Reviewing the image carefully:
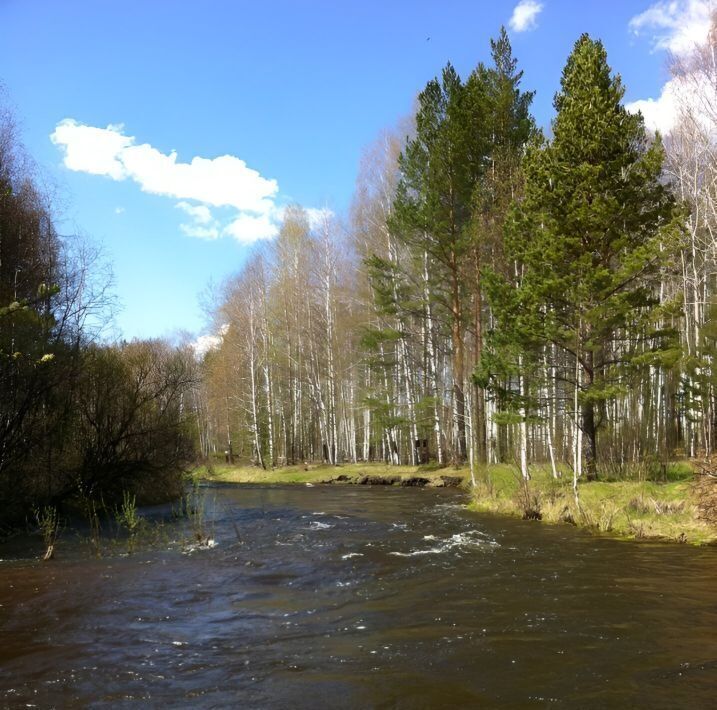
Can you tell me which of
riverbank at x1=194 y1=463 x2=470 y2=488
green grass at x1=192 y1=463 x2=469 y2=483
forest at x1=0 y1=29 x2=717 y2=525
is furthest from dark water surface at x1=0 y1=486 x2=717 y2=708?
green grass at x1=192 y1=463 x2=469 y2=483

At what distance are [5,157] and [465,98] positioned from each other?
1519cm

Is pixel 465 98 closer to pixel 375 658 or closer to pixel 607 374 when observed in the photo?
pixel 607 374

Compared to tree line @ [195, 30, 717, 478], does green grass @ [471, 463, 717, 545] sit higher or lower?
lower


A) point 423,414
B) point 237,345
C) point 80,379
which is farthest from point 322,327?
point 80,379

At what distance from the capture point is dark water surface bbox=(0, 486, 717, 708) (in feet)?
15.3

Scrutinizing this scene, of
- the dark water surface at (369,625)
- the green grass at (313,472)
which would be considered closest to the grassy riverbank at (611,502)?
the dark water surface at (369,625)

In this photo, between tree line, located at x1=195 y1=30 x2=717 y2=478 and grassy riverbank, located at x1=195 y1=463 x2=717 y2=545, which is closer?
grassy riverbank, located at x1=195 y1=463 x2=717 y2=545

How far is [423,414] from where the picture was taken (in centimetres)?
2719

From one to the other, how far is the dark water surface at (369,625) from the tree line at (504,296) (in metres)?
5.50

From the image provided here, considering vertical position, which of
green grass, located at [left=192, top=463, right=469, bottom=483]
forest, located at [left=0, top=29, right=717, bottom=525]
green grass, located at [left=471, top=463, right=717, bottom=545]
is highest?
forest, located at [left=0, top=29, right=717, bottom=525]

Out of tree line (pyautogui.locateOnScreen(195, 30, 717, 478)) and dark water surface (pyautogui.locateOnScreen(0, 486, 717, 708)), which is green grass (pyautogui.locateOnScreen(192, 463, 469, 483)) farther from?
dark water surface (pyautogui.locateOnScreen(0, 486, 717, 708))

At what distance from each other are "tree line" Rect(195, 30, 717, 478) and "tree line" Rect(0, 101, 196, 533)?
968 centimetres

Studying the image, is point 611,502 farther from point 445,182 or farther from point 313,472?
point 313,472

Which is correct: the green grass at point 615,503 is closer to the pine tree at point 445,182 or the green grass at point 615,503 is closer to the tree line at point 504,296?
the tree line at point 504,296
